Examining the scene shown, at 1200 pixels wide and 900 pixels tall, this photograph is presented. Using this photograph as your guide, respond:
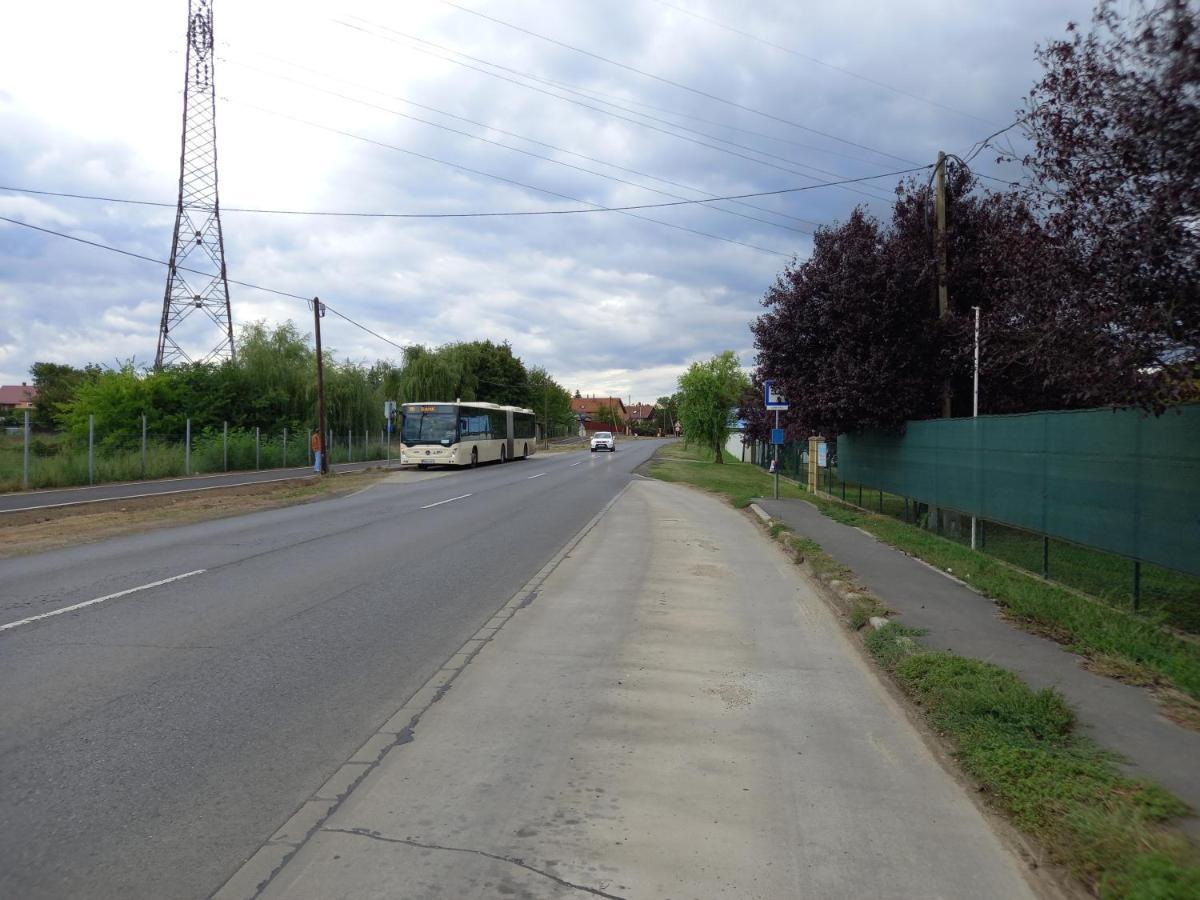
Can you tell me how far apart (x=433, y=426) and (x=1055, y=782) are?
3462 centimetres

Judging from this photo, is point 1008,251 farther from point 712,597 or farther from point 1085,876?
point 1085,876

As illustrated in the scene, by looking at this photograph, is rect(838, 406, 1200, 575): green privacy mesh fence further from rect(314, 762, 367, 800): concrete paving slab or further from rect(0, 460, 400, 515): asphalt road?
rect(0, 460, 400, 515): asphalt road

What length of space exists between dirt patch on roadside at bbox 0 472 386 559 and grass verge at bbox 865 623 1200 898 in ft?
41.6

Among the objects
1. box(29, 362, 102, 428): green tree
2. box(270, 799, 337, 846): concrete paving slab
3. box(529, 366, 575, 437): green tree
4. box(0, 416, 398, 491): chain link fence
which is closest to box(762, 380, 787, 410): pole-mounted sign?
box(270, 799, 337, 846): concrete paving slab

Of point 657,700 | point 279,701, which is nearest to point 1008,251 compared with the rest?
point 657,700

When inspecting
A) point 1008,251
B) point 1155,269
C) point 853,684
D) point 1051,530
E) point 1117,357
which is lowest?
point 853,684

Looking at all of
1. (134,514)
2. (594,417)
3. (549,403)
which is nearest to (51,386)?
(549,403)

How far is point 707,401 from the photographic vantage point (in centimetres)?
5281

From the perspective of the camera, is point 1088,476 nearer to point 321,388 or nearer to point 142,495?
point 142,495

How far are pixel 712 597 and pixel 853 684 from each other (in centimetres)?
344

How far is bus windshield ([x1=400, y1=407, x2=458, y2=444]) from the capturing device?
3759 centimetres

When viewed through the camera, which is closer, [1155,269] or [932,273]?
[1155,269]

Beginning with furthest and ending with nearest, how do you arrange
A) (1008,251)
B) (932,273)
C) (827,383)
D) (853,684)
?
(827,383), (932,273), (1008,251), (853,684)

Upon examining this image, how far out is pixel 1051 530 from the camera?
33.8 ft
